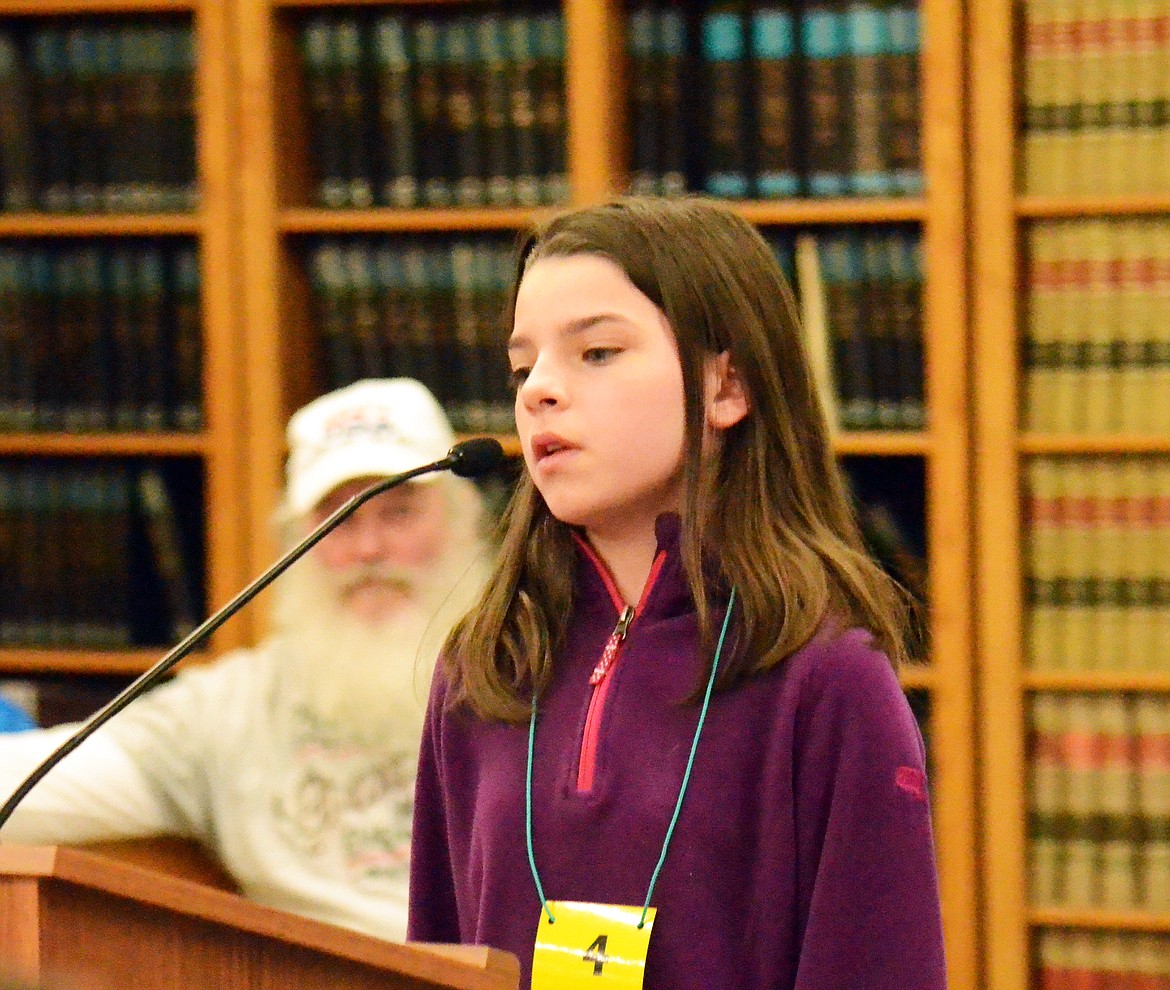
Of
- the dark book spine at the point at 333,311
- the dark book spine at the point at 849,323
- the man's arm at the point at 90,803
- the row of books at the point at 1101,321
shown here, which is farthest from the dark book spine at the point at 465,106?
the man's arm at the point at 90,803

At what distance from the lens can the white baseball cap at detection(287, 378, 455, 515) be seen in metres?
2.03

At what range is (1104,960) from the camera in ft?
8.52

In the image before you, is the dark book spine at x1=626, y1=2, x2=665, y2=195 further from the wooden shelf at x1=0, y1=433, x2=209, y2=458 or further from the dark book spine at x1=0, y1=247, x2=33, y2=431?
the dark book spine at x1=0, y1=247, x2=33, y2=431

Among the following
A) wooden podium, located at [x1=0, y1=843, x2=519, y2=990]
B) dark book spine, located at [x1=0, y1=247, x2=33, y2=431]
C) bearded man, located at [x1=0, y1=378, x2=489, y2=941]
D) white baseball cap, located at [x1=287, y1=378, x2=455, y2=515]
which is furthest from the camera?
dark book spine, located at [x1=0, y1=247, x2=33, y2=431]

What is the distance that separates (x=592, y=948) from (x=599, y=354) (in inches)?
14.1

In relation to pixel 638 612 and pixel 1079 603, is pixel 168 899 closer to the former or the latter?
pixel 638 612

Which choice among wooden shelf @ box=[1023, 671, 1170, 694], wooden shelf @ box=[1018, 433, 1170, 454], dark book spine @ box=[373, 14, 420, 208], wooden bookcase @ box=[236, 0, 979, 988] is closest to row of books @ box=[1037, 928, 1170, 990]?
wooden bookcase @ box=[236, 0, 979, 988]

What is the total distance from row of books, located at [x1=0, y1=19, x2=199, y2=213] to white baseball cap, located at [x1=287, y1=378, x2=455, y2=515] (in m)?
0.80

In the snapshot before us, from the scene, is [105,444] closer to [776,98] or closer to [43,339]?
[43,339]

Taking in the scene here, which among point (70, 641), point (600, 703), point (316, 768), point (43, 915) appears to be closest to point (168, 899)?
point (43, 915)

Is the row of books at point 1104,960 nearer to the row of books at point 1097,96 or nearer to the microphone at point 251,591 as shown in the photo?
the row of books at point 1097,96

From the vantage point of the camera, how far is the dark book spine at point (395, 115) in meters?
2.72

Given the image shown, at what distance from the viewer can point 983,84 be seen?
98.3 inches

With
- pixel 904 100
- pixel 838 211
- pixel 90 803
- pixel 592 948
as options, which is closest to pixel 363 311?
pixel 838 211
